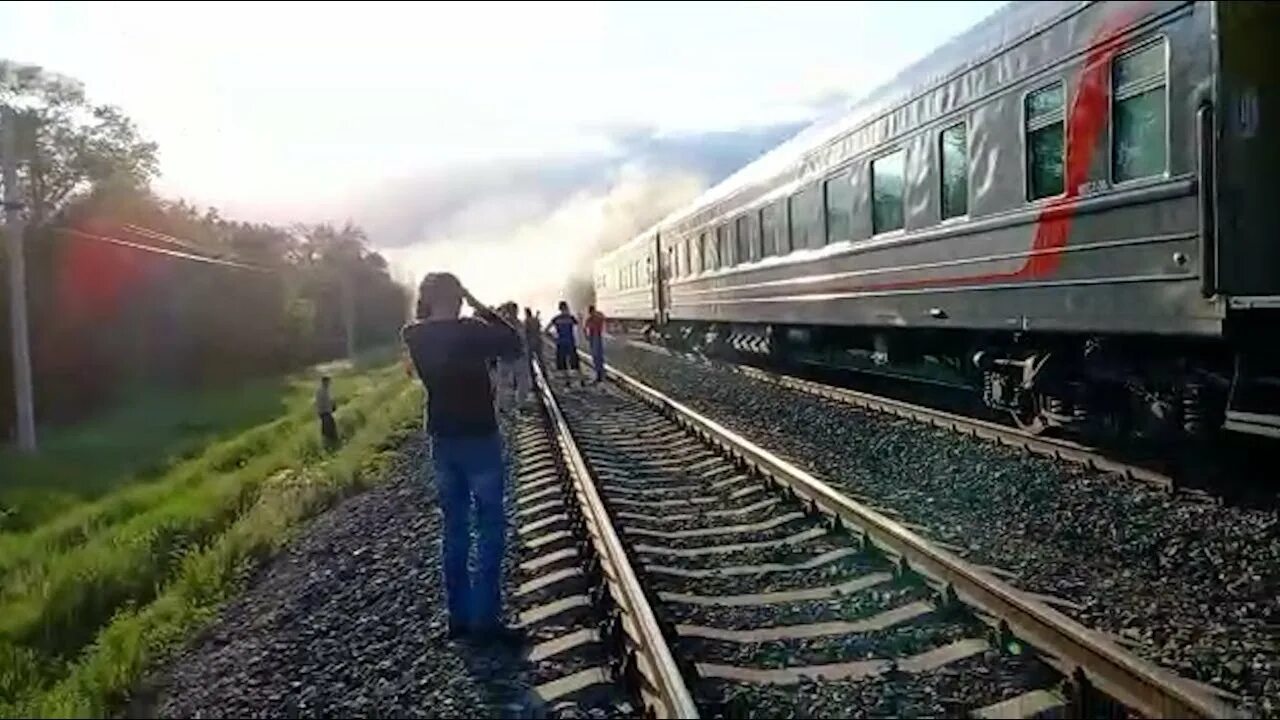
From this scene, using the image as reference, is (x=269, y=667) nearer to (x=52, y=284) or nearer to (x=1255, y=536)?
(x=1255, y=536)

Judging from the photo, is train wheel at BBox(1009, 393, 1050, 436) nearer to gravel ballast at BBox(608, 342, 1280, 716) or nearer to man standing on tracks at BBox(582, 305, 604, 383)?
gravel ballast at BBox(608, 342, 1280, 716)

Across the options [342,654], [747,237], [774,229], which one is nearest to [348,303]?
[747,237]

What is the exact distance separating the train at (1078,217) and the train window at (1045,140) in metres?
0.02

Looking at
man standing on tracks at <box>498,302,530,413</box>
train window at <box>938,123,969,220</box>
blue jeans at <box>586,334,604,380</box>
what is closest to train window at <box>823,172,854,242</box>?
train window at <box>938,123,969,220</box>

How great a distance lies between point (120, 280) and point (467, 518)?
25.4 metres

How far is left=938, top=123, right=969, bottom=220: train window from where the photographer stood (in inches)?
445

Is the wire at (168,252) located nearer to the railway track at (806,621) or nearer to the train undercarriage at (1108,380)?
Result: the train undercarriage at (1108,380)

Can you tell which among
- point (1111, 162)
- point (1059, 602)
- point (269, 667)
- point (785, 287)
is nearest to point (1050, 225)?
point (1111, 162)

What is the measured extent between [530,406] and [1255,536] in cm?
1510

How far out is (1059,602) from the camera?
251 inches

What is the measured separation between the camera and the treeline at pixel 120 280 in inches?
886

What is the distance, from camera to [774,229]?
1941 cm

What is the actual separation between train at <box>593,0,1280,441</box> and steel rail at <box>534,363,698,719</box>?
3.53m

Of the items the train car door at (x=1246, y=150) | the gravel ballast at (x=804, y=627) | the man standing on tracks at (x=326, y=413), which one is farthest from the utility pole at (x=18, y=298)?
the train car door at (x=1246, y=150)
